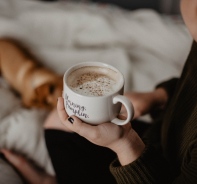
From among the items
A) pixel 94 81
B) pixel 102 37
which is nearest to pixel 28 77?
pixel 102 37

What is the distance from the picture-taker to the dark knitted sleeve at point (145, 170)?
2.14 feet

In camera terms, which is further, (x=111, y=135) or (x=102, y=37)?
(x=102, y=37)

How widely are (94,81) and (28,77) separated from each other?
59 centimetres

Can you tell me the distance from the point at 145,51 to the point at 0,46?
0.60m

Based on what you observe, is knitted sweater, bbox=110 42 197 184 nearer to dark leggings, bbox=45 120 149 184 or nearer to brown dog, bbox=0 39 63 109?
dark leggings, bbox=45 120 149 184

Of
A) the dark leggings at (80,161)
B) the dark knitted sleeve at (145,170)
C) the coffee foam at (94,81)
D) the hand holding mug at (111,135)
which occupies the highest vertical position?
the coffee foam at (94,81)

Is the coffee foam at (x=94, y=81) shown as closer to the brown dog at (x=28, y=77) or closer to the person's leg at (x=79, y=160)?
the person's leg at (x=79, y=160)

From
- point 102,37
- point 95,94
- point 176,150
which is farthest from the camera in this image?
point 102,37

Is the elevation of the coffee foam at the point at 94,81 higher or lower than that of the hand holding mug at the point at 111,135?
higher

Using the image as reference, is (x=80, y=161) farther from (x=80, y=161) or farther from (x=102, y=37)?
(x=102, y=37)

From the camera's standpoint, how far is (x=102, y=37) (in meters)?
1.44

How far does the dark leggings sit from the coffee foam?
256 mm

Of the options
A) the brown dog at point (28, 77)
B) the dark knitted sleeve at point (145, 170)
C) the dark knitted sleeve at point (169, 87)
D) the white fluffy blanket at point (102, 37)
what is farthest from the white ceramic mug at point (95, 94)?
the white fluffy blanket at point (102, 37)

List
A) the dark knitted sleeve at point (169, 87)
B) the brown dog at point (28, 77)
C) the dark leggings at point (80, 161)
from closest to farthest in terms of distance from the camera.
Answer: the dark leggings at point (80, 161)
the dark knitted sleeve at point (169, 87)
the brown dog at point (28, 77)
